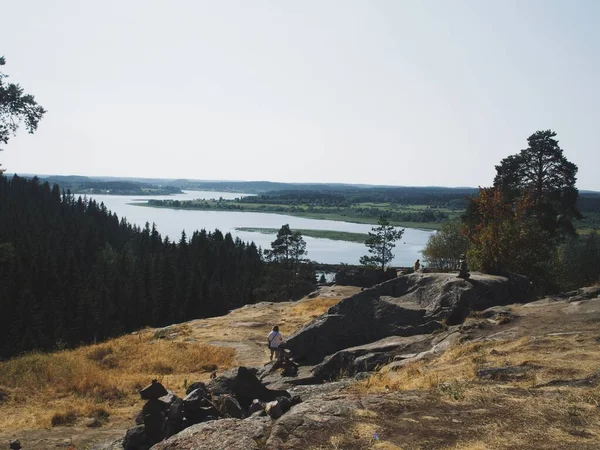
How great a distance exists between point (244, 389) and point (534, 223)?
97.1 ft

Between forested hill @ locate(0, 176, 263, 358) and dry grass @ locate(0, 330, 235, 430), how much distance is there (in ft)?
118

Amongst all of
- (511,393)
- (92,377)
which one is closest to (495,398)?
(511,393)

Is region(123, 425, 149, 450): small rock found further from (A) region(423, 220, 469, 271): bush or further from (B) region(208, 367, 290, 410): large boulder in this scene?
(A) region(423, 220, 469, 271): bush

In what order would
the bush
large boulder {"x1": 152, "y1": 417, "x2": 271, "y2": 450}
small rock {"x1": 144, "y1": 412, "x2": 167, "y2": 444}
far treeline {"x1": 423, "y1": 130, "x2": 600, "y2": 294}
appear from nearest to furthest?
large boulder {"x1": 152, "y1": 417, "x2": 271, "y2": 450}
small rock {"x1": 144, "y1": 412, "x2": 167, "y2": 444}
far treeline {"x1": 423, "y1": 130, "x2": 600, "y2": 294}
the bush

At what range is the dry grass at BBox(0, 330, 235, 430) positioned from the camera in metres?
17.0

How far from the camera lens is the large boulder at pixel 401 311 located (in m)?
19.3

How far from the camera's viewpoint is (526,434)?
8.34 m

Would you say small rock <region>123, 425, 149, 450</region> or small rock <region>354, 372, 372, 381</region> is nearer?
small rock <region>123, 425, 149, 450</region>

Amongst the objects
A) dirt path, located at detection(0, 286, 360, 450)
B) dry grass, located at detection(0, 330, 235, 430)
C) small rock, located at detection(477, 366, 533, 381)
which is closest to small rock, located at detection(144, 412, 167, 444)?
dirt path, located at detection(0, 286, 360, 450)

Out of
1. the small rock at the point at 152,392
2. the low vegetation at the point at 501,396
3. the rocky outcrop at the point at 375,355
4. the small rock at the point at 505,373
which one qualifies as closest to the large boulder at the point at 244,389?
the small rock at the point at 152,392

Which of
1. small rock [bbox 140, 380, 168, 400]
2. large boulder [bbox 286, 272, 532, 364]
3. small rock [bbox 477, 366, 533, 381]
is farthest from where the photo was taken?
large boulder [bbox 286, 272, 532, 364]

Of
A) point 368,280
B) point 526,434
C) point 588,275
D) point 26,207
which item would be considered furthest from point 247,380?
point 26,207

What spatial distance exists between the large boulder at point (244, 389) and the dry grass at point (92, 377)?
5742 millimetres

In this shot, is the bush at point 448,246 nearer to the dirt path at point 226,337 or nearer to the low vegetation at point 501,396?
the dirt path at point 226,337
